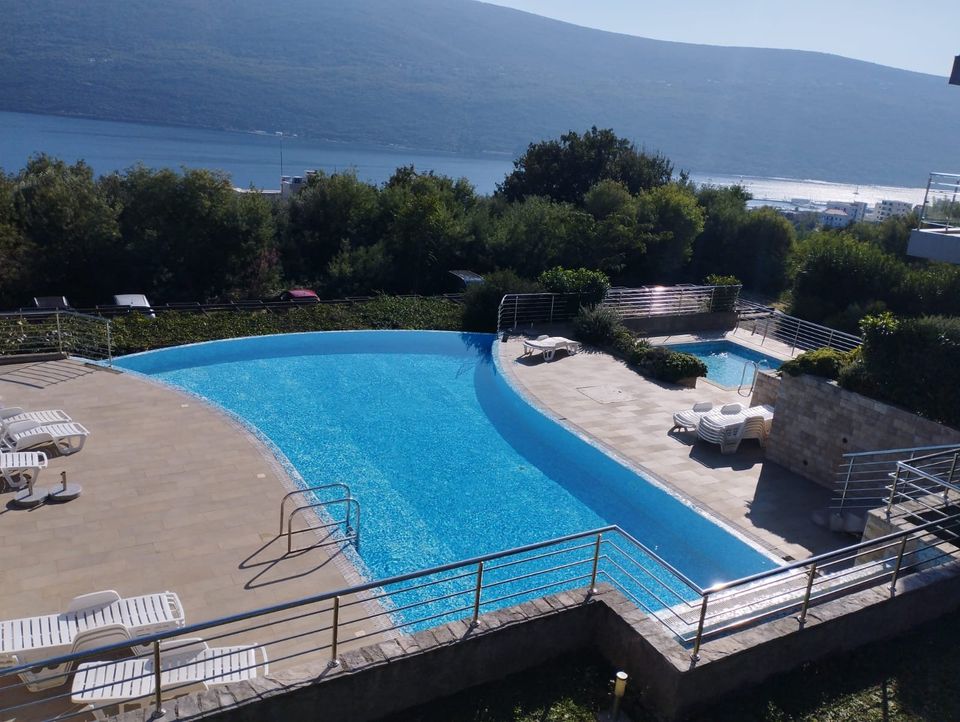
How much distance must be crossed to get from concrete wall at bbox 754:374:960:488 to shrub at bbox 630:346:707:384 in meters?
3.39

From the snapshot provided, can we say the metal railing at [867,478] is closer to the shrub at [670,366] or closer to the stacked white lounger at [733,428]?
the stacked white lounger at [733,428]

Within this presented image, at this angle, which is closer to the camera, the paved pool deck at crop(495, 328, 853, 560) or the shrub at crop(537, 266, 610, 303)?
the paved pool deck at crop(495, 328, 853, 560)

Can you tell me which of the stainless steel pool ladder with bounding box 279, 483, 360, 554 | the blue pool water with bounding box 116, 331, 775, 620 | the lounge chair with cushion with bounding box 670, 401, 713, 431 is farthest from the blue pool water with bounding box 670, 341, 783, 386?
the stainless steel pool ladder with bounding box 279, 483, 360, 554

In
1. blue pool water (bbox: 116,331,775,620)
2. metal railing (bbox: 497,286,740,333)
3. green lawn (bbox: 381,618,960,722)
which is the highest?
metal railing (bbox: 497,286,740,333)

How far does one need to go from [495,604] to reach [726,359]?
40.3 feet

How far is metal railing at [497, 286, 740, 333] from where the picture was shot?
18594mm

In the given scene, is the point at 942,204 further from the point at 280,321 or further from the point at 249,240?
the point at 249,240

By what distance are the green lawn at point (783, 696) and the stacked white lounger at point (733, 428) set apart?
570 cm

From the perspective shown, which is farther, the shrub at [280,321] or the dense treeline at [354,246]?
the dense treeline at [354,246]

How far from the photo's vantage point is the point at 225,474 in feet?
32.5

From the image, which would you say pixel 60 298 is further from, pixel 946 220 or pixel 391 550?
pixel 946 220

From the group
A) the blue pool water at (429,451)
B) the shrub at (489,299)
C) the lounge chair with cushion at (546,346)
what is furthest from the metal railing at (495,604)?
the shrub at (489,299)

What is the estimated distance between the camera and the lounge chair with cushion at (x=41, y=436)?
974cm

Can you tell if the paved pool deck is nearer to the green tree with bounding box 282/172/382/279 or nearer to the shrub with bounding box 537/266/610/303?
the shrub with bounding box 537/266/610/303
